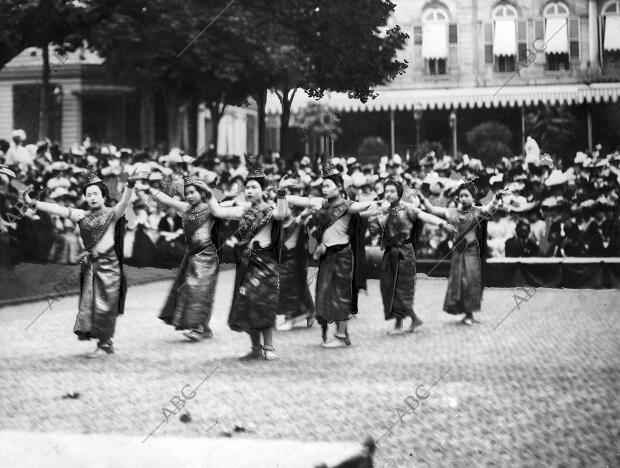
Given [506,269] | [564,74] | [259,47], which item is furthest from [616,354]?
[506,269]

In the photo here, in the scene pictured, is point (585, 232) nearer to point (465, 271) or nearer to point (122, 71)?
point (465, 271)

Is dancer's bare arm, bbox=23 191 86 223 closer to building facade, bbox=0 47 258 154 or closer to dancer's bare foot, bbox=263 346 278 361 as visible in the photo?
dancer's bare foot, bbox=263 346 278 361

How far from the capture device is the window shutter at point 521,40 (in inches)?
314

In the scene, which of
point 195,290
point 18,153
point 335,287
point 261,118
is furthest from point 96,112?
point 335,287

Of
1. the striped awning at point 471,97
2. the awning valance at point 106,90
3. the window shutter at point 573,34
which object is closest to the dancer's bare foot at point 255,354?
the striped awning at point 471,97

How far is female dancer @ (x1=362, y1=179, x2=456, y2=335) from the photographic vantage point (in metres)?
9.08

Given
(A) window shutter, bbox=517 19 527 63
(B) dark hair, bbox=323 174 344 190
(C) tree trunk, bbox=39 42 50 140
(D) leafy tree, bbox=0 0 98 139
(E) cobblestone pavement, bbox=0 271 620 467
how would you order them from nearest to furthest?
(E) cobblestone pavement, bbox=0 271 620 467, (A) window shutter, bbox=517 19 527 63, (B) dark hair, bbox=323 174 344 190, (D) leafy tree, bbox=0 0 98 139, (C) tree trunk, bbox=39 42 50 140

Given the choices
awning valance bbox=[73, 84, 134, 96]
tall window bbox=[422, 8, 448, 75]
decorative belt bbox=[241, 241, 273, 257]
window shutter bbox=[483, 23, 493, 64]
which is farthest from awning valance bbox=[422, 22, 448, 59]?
awning valance bbox=[73, 84, 134, 96]

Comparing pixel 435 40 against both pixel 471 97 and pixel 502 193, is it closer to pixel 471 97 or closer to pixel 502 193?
pixel 471 97

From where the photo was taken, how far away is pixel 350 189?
11.0m

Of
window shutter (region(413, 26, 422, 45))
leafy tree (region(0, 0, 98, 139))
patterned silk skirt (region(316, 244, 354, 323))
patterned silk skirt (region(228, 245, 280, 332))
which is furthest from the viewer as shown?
leafy tree (region(0, 0, 98, 139))

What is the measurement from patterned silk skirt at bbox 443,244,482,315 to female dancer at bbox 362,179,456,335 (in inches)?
24.5

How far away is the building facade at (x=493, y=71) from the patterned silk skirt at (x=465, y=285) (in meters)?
1.25

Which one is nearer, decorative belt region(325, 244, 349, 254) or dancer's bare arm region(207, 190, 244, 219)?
dancer's bare arm region(207, 190, 244, 219)
